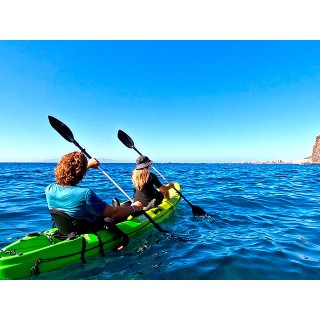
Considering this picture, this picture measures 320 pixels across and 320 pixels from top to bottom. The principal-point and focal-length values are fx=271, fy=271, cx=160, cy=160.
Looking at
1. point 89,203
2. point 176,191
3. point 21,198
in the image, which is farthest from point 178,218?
point 21,198

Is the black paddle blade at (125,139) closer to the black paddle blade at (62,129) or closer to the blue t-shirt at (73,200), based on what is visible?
the black paddle blade at (62,129)

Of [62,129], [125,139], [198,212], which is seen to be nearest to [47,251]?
[62,129]

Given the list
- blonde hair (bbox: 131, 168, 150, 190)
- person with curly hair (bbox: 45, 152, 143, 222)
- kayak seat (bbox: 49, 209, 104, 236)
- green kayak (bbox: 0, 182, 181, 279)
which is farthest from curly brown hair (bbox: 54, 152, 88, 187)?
blonde hair (bbox: 131, 168, 150, 190)

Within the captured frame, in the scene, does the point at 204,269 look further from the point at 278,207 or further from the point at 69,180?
the point at 278,207

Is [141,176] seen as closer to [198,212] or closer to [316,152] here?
[198,212]

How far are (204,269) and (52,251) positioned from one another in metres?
2.46

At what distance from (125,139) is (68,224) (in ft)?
25.3

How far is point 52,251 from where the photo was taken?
14.2ft

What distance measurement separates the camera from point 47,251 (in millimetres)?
4266

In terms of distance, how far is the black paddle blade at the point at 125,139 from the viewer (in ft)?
39.7

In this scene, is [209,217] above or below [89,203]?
below

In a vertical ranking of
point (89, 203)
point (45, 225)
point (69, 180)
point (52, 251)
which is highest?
point (69, 180)

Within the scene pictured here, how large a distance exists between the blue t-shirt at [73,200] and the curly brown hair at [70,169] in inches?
4.9

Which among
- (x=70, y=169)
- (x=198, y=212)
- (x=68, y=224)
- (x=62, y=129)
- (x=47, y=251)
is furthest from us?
(x=198, y=212)
